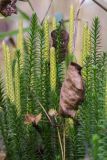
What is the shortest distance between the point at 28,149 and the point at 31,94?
110 millimetres

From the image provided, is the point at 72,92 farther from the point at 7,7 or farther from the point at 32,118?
the point at 7,7

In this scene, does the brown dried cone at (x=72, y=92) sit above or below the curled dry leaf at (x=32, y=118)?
above

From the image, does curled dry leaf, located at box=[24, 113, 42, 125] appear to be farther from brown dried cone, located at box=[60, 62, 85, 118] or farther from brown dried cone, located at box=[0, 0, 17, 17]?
brown dried cone, located at box=[0, 0, 17, 17]

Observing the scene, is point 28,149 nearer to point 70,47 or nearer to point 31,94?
point 31,94

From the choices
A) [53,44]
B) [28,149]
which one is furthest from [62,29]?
[28,149]

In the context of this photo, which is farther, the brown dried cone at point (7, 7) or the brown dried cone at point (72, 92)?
the brown dried cone at point (7, 7)

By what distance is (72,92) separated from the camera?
89 cm

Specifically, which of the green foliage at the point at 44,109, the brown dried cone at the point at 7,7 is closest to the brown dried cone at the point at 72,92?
the green foliage at the point at 44,109

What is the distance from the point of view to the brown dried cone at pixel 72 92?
879 millimetres

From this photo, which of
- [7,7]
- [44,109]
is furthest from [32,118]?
[7,7]

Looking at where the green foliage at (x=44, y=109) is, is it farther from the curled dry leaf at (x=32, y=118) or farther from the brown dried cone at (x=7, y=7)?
the brown dried cone at (x=7, y=7)

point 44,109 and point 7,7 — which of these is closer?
point 44,109

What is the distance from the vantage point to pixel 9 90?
1005 mm

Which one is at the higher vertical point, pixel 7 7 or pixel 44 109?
pixel 7 7
